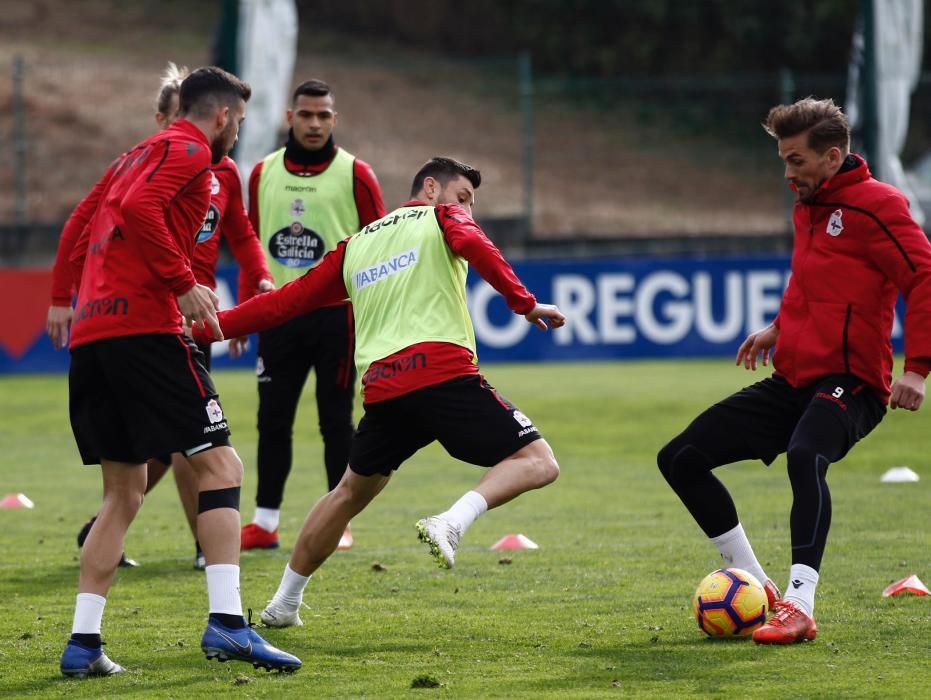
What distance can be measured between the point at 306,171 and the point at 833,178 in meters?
3.40

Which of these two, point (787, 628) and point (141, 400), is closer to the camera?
point (141, 400)

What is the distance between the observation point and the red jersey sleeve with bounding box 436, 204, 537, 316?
6016 mm

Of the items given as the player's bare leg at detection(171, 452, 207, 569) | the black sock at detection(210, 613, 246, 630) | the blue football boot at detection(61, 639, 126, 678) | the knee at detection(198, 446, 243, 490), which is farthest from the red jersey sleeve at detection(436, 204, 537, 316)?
the player's bare leg at detection(171, 452, 207, 569)

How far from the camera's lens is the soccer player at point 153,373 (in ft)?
18.6

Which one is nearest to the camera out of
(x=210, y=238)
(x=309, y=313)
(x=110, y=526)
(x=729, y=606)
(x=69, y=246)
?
(x=110, y=526)

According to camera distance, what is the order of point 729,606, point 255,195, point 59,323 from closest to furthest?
point 729,606 → point 59,323 → point 255,195

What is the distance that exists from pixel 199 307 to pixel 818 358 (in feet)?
8.06

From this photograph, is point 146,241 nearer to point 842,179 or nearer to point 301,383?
point 842,179

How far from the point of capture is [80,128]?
1328 inches

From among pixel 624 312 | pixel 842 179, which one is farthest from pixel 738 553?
pixel 624 312

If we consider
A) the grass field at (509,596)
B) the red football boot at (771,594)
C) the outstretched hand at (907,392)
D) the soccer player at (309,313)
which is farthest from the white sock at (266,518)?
the outstretched hand at (907,392)

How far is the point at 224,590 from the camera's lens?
18.8 feet

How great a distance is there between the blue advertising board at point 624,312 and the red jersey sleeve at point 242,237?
1128 cm

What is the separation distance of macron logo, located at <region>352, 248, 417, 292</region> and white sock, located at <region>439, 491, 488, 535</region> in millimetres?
935
